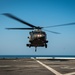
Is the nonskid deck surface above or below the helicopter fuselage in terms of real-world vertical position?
below

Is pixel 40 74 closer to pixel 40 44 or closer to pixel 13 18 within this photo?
pixel 13 18

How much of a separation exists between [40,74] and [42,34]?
18821 millimetres

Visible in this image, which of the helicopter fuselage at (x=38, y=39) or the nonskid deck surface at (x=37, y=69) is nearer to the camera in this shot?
the nonskid deck surface at (x=37, y=69)

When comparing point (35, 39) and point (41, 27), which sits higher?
point (41, 27)

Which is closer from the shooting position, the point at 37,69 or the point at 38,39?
the point at 37,69

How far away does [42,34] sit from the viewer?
39375 millimetres

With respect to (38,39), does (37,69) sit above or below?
below

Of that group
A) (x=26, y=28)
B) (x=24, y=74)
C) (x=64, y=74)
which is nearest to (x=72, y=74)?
(x=64, y=74)

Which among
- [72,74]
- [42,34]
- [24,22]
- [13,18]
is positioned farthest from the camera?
[42,34]

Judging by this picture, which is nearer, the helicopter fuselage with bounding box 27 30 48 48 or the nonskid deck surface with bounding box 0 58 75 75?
the nonskid deck surface with bounding box 0 58 75 75

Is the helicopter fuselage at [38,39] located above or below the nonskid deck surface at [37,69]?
above

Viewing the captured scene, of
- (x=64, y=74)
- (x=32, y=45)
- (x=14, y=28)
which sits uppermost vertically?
(x=14, y=28)

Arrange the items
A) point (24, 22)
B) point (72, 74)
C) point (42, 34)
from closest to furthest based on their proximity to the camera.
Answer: point (72, 74) → point (24, 22) → point (42, 34)

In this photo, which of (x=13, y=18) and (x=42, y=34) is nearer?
(x=13, y=18)
